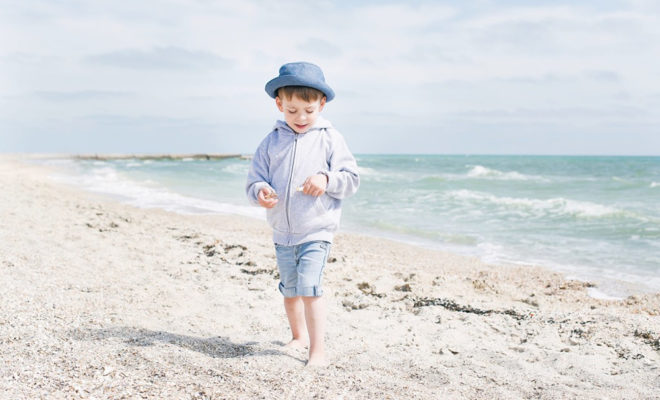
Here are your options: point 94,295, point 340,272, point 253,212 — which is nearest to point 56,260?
point 94,295

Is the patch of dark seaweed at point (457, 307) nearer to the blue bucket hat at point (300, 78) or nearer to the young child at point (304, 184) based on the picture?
the young child at point (304, 184)

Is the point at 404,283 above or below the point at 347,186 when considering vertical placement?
below

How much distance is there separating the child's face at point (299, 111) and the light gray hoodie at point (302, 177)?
0.17 ft

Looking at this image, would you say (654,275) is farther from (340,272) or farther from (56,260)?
(56,260)

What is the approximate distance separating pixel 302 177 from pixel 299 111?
35 cm

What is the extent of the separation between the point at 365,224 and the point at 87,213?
16.4 feet

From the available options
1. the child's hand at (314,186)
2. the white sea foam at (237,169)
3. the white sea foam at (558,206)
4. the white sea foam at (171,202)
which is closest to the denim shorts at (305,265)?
the child's hand at (314,186)

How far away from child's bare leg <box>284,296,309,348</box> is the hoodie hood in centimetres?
99

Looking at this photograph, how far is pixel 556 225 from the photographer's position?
10852mm

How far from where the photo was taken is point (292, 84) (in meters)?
2.79

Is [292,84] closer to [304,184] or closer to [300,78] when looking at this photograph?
A: [300,78]

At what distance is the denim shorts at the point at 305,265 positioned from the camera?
296cm

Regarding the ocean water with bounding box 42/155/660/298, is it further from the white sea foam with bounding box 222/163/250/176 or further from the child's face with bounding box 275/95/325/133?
the white sea foam with bounding box 222/163/250/176

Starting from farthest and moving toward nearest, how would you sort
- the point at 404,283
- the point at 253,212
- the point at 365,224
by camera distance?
the point at 253,212 → the point at 365,224 → the point at 404,283
